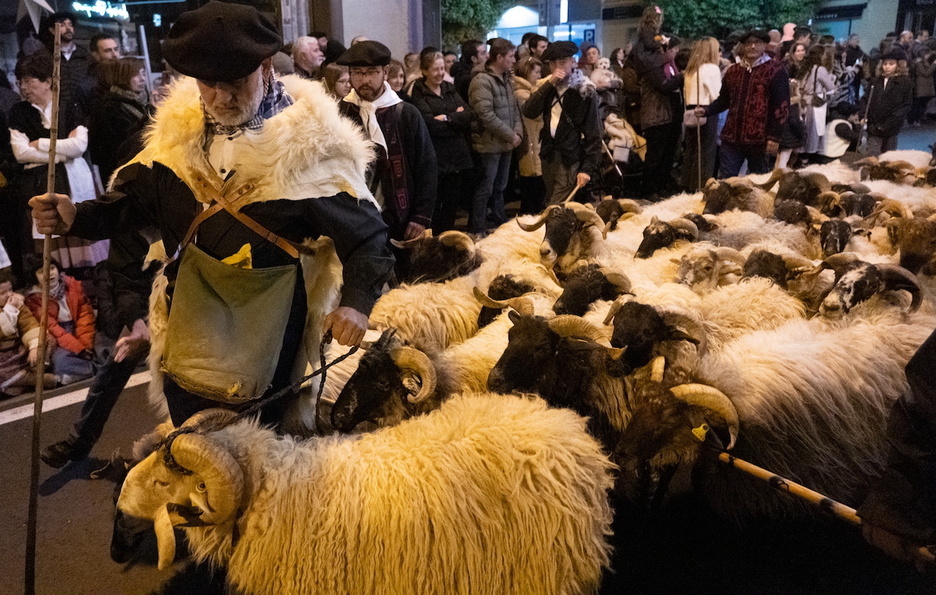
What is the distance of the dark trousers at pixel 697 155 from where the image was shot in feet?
30.7

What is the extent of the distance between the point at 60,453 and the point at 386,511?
242cm

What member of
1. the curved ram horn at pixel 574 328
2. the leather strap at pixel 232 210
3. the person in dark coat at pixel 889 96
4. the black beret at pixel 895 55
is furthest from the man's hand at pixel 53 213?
the black beret at pixel 895 55

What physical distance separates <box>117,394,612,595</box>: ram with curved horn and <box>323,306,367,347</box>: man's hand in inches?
18.4

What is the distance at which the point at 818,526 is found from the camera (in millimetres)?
3131

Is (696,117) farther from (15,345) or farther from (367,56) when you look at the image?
(15,345)

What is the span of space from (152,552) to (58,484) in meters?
0.92

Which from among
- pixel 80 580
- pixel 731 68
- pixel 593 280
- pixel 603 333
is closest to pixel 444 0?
pixel 731 68

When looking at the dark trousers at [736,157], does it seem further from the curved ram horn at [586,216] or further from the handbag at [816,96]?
the curved ram horn at [586,216]

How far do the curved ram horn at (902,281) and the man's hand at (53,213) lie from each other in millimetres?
3803

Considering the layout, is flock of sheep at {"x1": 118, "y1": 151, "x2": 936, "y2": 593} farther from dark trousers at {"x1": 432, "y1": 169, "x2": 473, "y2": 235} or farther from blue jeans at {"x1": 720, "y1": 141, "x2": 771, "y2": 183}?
blue jeans at {"x1": 720, "y1": 141, "x2": 771, "y2": 183}

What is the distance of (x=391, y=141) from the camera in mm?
4574

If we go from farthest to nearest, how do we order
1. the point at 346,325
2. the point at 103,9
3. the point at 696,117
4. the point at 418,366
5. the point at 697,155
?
the point at 697,155
the point at 696,117
the point at 103,9
the point at 418,366
the point at 346,325

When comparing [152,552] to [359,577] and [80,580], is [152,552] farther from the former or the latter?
[359,577]

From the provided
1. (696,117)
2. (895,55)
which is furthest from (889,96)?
(696,117)
